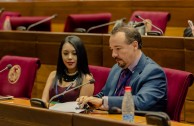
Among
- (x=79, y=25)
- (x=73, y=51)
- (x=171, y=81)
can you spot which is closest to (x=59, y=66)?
(x=73, y=51)

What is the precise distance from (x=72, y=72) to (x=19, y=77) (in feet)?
1.31

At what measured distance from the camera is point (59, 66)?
2490mm

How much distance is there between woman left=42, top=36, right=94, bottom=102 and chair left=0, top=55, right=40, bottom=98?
225 mm

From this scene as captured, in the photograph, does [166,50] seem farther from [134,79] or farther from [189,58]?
[134,79]

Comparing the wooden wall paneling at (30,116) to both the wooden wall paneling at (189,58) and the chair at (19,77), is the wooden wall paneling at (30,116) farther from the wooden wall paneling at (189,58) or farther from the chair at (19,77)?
the wooden wall paneling at (189,58)

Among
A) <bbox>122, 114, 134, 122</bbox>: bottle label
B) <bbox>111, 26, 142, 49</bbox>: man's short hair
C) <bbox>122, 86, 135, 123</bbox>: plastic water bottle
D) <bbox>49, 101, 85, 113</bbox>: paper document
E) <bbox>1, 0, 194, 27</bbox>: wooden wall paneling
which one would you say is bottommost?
<bbox>49, 101, 85, 113</bbox>: paper document

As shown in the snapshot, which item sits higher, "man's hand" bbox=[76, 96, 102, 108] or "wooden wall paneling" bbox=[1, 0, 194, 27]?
"wooden wall paneling" bbox=[1, 0, 194, 27]

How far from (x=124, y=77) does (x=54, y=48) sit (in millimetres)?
1091

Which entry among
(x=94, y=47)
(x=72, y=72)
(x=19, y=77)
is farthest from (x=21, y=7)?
(x=72, y=72)

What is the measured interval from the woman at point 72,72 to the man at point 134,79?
0.92 feet

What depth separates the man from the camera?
1.94m

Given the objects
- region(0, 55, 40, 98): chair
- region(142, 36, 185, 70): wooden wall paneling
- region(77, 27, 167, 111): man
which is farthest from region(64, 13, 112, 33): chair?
region(77, 27, 167, 111): man

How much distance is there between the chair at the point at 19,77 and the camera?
2.70 metres

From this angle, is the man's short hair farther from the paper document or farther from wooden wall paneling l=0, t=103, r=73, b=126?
wooden wall paneling l=0, t=103, r=73, b=126
